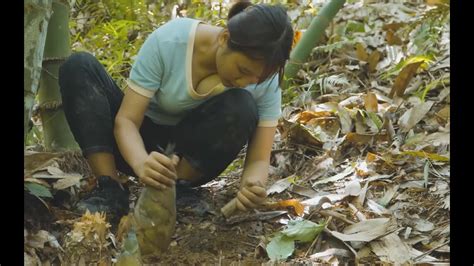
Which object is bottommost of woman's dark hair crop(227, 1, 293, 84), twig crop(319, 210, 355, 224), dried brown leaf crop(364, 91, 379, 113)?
twig crop(319, 210, 355, 224)

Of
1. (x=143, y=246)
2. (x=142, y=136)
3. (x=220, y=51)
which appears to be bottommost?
(x=143, y=246)

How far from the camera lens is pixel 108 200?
106 cm

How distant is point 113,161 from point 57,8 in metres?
0.26

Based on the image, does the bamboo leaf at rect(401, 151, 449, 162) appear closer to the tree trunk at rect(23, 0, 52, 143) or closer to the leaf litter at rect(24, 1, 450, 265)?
the leaf litter at rect(24, 1, 450, 265)

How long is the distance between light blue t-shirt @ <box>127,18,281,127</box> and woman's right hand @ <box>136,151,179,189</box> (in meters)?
0.10

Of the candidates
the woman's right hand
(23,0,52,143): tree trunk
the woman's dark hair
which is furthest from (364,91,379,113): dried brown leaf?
(23,0,52,143): tree trunk

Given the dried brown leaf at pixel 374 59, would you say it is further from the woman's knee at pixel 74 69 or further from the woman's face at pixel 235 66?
the woman's knee at pixel 74 69

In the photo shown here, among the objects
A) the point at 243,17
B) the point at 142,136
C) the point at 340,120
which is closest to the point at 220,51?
the point at 243,17

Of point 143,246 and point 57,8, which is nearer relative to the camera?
point 143,246

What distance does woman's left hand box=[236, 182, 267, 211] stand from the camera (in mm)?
1061

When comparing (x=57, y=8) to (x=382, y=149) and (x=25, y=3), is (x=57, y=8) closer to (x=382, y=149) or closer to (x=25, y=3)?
(x=25, y=3)

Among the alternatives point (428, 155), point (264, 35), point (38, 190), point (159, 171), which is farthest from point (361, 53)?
point (38, 190)

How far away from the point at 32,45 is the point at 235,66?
11.4 inches

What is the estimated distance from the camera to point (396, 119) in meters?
1.22
